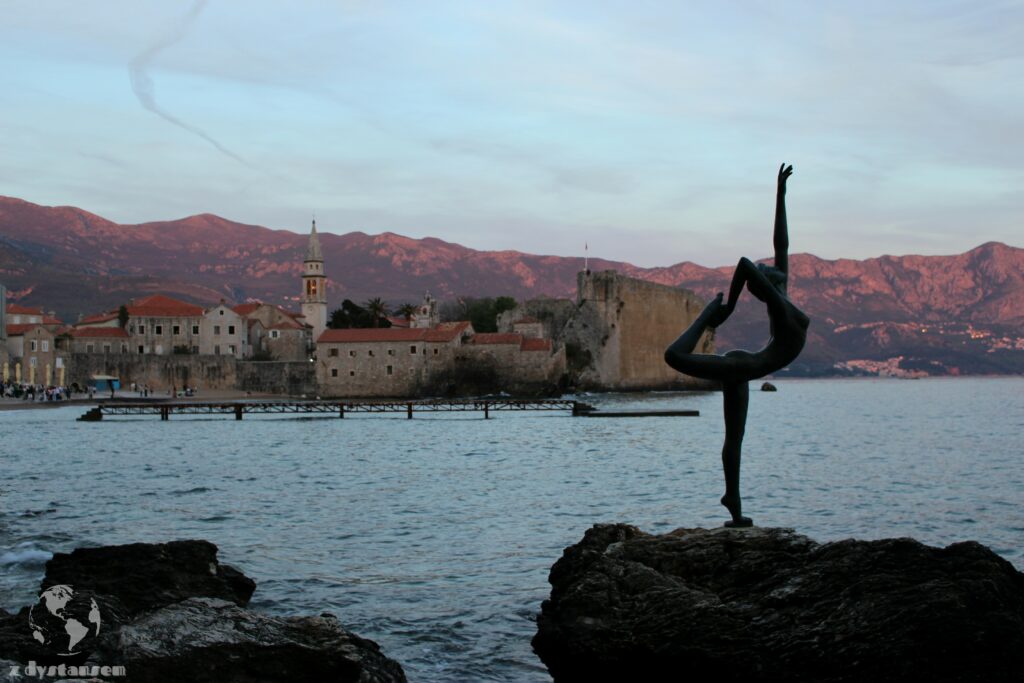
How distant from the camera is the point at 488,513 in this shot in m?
19.1

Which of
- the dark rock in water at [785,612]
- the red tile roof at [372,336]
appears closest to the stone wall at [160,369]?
the red tile roof at [372,336]

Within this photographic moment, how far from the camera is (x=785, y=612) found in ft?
25.2

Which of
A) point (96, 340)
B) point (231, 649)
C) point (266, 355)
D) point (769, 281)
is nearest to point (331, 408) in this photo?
point (266, 355)

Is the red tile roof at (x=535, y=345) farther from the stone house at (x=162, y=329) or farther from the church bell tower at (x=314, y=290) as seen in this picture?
the stone house at (x=162, y=329)

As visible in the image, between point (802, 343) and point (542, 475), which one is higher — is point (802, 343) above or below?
above

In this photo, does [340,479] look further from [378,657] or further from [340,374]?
[340,374]

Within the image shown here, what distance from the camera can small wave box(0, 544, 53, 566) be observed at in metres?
13.6

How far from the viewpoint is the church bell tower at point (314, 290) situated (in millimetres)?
84312

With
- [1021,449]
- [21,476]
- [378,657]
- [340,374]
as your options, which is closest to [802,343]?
[378,657]

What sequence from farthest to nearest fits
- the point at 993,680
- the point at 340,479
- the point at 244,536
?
the point at 340,479, the point at 244,536, the point at 993,680

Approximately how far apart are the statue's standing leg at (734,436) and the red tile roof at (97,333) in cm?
7261

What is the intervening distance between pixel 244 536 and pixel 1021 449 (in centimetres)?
3173

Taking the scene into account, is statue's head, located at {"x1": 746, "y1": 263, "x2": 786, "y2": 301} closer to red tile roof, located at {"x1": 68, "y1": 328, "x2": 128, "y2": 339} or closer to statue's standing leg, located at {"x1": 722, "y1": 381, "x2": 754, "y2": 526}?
statue's standing leg, located at {"x1": 722, "y1": 381, "x2": 754, "y2": 526}

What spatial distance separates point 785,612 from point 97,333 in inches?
2956
